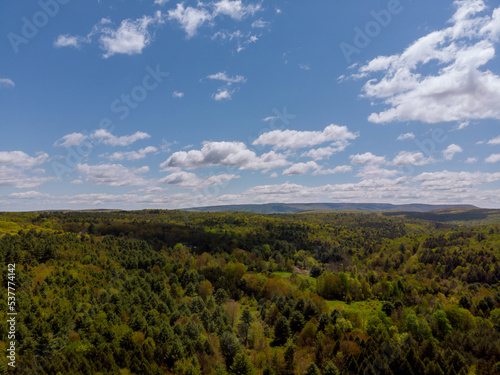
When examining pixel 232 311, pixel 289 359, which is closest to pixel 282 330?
pixel 289 359

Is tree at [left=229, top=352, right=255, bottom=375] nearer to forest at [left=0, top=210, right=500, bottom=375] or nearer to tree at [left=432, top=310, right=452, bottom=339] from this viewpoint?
forest at [left=0, top=210, right=500, bottom=375]

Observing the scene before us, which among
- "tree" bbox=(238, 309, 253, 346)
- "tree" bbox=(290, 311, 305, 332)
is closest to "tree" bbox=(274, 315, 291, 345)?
"tree" bbox=(290, 311, 305, 332)

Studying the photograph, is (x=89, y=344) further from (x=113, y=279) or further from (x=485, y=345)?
(x=485, y=345)

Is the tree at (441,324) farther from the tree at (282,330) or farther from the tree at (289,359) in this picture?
the tree at (289,359)

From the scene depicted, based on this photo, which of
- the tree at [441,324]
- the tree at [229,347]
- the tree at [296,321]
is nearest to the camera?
the tree at [229,347]

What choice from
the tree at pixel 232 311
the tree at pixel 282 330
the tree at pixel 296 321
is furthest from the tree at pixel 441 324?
the tree at pixel 232 311

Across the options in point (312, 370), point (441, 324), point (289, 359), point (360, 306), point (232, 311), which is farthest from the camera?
point (360, 306)

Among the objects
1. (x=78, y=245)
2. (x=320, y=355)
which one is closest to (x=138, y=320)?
(x=320, y=355)

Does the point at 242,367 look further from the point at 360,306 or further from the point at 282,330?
the point at 360,306
